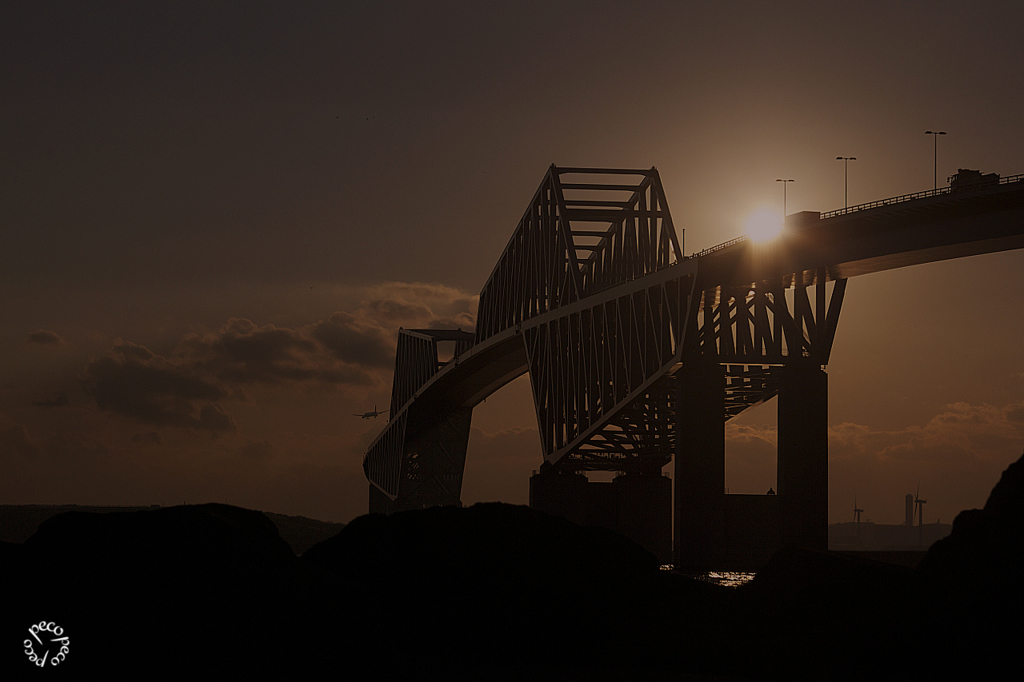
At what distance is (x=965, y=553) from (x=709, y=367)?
1478 inches

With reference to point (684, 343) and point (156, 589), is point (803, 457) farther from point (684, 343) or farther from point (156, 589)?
point (156, 589)

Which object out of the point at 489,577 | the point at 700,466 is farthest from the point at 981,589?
the point at 700,466

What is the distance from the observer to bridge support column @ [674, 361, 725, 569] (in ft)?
206

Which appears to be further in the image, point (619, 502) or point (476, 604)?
point (619, 502)

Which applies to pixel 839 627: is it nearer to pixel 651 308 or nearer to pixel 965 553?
pixel 965 553

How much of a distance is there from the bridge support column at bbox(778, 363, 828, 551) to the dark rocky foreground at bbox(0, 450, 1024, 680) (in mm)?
26083

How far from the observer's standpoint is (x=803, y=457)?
6078 centimetres

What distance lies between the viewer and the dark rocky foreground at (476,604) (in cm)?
2695

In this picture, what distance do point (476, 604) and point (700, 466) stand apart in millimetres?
32444

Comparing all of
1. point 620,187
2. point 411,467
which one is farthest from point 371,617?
point 411,467

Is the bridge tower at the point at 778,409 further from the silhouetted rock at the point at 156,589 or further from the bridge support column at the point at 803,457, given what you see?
the silhouetted rock at the point at 156,589

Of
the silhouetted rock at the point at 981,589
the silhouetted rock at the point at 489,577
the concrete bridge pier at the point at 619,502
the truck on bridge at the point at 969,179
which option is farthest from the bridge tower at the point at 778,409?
the silhouetted rock at the point at 981,589

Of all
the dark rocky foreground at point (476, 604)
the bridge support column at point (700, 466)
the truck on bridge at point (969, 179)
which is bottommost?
the dark rocky foreground at point (476, 604)

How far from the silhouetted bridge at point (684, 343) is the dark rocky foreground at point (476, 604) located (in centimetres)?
2379
